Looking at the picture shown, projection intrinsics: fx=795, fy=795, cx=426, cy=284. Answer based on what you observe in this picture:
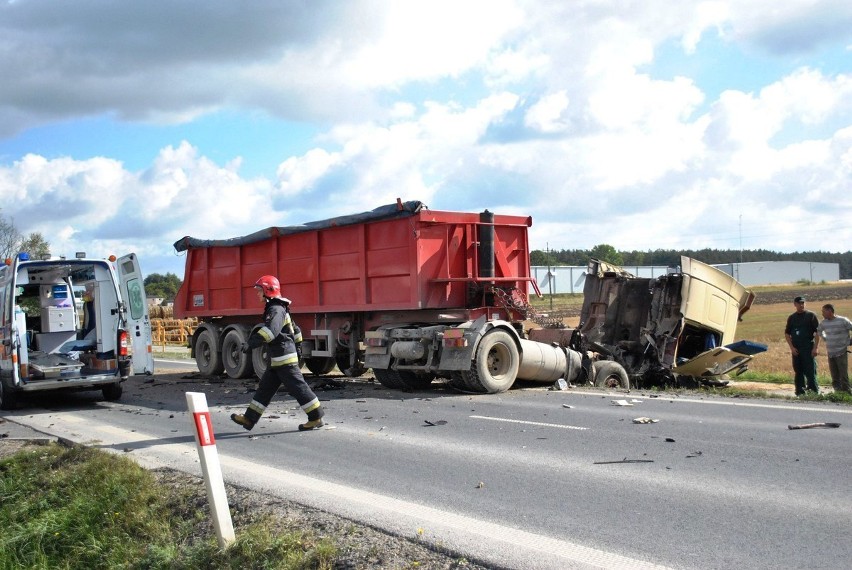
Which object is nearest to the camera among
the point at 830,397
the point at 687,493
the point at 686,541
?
the point at 686,541

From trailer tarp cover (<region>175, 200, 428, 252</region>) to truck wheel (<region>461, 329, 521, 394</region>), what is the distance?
2.31 meters

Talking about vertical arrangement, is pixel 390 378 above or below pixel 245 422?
above

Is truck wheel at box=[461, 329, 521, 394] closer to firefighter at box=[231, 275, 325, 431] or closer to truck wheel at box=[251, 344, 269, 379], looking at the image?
firefighter at box=[231, 275, 325, 431]

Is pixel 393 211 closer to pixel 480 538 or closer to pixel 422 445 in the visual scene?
pixel 422 445

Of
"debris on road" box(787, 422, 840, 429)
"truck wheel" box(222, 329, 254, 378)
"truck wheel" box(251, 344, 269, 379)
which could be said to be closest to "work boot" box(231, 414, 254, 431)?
"debris on road" box(787, 422, 840, 429)

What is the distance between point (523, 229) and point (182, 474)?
8265 millimetres

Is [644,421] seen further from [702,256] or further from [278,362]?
[702,256]

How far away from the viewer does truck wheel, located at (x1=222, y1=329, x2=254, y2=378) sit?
625 inches

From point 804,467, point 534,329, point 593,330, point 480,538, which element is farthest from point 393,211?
point 480,538

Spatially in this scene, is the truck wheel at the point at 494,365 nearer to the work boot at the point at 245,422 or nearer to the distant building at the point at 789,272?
the work boot at the point at 245,422

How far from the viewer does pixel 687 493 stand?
5605mm

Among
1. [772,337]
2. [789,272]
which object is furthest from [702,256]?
[772,337]

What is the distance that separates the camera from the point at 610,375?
1331 centimetres

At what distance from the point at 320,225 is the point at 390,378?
3.03 meters
